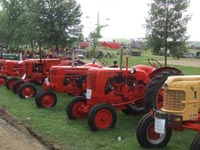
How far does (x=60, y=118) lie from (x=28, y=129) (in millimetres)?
1309

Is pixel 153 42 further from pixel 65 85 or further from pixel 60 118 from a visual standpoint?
pixel 60 118

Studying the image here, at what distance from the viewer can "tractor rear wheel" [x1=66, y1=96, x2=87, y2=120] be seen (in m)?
9.42

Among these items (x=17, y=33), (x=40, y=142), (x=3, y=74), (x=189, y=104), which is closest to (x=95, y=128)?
(x=40, y=142)

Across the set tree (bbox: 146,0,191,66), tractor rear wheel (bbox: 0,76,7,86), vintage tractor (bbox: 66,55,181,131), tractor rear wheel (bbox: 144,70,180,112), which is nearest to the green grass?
vintage tractor (bbox: 66,55,181,131)

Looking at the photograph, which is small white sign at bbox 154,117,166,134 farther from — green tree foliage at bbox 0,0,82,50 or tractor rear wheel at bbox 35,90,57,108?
green tree foliage at bbox 0,0,82,50

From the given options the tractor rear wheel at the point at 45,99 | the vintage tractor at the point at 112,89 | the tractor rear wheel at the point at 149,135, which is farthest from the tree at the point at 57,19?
the tractor rear wheel at the point at 149,135

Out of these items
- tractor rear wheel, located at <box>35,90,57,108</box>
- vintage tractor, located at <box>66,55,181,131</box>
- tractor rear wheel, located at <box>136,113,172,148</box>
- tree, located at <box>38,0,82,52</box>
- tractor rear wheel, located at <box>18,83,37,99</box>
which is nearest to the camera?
tractor rear wheel, located at <box>136,113,172,148</box>

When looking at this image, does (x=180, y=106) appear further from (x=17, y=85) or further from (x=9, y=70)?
(x=9, y=70)

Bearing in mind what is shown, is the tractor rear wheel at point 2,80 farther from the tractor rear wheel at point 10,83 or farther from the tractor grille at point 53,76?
the tractor grille at point 53,76

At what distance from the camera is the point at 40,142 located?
Answer: 7.55 meters

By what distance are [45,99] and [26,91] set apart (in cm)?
203

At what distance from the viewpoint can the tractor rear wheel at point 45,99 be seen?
11375 millimetres

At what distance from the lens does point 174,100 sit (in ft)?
20.2

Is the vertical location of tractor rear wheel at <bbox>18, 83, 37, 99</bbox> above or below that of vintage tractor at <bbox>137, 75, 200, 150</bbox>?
below
